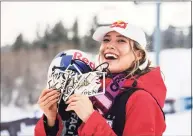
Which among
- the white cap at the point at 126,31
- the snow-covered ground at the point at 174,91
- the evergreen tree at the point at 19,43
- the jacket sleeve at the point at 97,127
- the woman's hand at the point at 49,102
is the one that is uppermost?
the white cap at the point at 126,31

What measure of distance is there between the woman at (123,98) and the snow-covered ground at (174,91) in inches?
60.2

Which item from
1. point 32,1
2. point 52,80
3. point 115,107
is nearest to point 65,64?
point 52,80

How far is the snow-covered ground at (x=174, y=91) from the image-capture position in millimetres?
2383

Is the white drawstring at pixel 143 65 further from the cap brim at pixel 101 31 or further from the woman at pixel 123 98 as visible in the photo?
the cap brim at pixel 101 31

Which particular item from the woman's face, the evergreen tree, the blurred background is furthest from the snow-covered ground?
the woman's face

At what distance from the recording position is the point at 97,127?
74 cm

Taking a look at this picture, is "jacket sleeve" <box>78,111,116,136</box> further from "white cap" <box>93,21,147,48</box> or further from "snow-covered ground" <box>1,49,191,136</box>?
"snow-covered ground" <box>1,49,191,136</box>

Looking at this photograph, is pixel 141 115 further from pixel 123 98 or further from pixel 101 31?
pixel 101 31

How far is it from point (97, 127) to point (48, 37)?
1629 millimetres

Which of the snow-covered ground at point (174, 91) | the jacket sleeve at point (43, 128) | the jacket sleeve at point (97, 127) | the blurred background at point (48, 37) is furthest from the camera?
the snow-covered ground at point (174, 91)

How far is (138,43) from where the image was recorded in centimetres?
83

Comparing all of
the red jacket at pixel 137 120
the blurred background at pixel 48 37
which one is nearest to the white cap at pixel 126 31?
the red jacket at pixel 137 120

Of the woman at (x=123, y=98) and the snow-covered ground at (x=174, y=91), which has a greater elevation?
the woman at (x=123, y=98)

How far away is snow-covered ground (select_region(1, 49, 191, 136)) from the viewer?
238 cm
